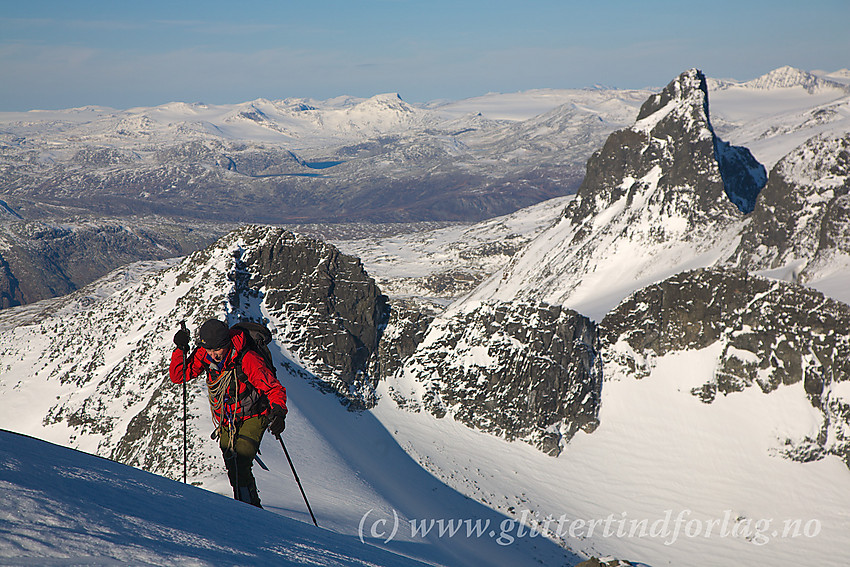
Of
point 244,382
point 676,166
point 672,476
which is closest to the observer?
point 244,382

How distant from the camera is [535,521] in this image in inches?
2165

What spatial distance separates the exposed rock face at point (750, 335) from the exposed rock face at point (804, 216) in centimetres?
2792

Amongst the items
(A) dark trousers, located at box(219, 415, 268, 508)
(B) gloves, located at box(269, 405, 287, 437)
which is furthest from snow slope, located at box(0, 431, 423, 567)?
(A) dark trousers, located at box(219, 415, 268, 508)

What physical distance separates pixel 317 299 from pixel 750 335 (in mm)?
50598

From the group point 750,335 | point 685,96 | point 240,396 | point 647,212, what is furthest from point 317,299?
point 685,96

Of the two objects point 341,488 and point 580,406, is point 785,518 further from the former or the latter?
point 341,488

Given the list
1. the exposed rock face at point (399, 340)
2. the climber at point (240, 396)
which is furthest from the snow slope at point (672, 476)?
the climber at point (240, 396)

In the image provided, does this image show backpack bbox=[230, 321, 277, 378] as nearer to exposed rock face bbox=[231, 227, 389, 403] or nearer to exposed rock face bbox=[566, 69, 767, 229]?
exposed rock face bbox=[231, 227, 389, 403]

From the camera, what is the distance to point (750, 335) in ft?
223

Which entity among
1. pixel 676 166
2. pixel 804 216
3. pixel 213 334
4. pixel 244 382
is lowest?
pixel 244 382

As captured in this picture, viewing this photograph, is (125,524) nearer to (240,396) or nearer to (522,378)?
(240,396)

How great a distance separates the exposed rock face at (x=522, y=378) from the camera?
Result: 7019cm

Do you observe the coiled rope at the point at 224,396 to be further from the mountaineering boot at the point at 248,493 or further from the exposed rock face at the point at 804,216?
the exposed rock face at the point at 804,216

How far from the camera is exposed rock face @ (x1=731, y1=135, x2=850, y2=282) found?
92.8 m
